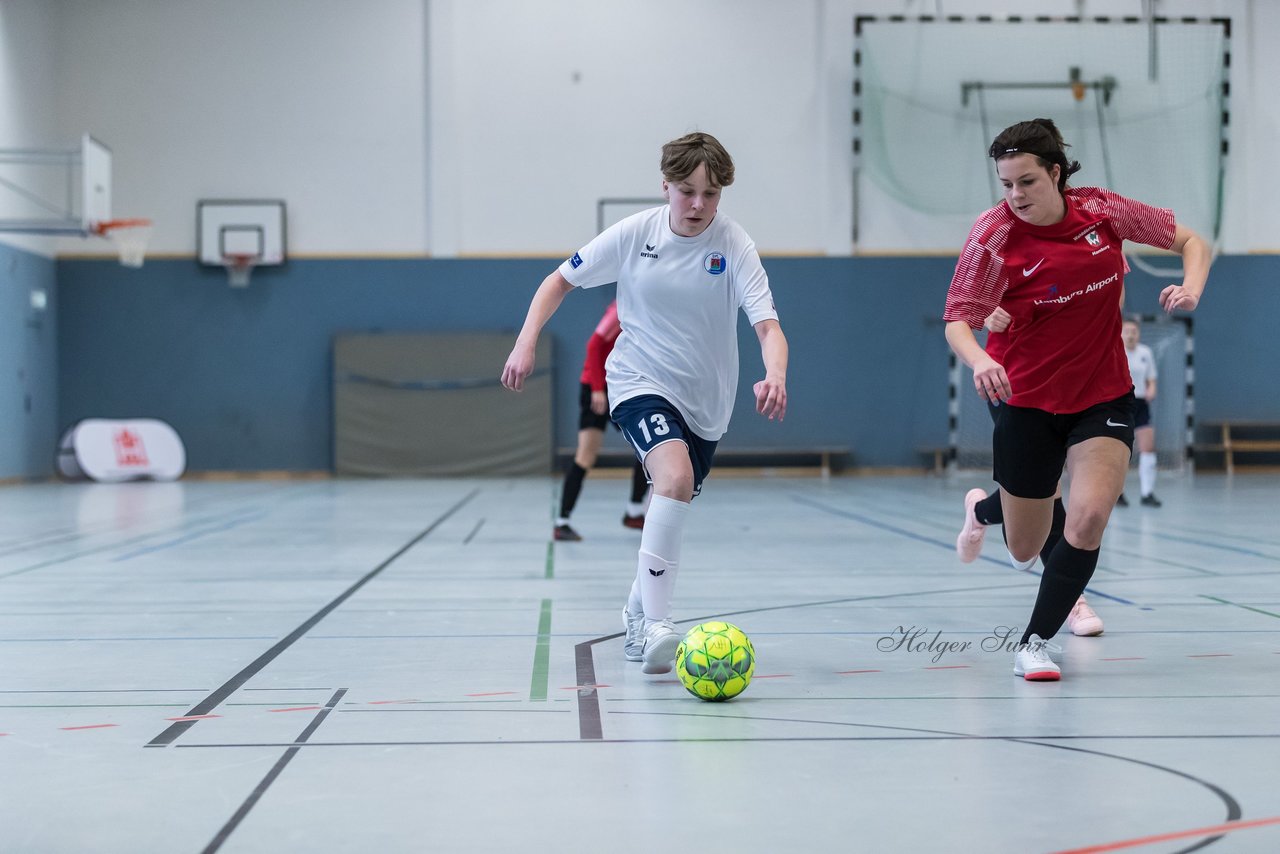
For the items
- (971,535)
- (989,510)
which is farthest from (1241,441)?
(989,510)

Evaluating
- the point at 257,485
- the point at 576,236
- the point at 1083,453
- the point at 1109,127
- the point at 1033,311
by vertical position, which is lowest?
the point at 257,485

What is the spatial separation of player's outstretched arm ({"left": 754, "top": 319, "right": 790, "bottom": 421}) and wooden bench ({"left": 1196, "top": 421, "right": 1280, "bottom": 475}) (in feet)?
57.5

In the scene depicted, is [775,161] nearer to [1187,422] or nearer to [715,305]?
[1187,422]

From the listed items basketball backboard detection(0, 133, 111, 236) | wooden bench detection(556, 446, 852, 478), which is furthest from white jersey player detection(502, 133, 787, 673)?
wooden bench detection(556, 446, 852, 478)

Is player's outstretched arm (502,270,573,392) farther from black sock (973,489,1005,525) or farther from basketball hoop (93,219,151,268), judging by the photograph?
basketball hoop (93,219,151,268)

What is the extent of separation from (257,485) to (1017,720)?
1583cm

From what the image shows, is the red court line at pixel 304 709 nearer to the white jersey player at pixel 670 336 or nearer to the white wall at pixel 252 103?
the white jersey player at pixel 670 336

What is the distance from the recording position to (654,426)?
165 inches

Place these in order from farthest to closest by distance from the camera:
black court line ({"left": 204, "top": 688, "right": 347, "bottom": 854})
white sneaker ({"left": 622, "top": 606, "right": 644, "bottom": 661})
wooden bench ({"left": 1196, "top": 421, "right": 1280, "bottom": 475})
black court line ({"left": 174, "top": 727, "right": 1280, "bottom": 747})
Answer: wooden bench ({"left": 1196, "top": 421, "right": 1280, "bottom": 475}) → white sneaker ({"left": 622, "top": 606, "right": 644, "bottom": 661}) → black court line ({"left": 174, "top": 727, "right": 1280, "bottom": 747}) → black court line ({"left": 204, "top": 688, "right": 347, "bottom": 854})

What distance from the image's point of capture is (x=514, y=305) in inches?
781

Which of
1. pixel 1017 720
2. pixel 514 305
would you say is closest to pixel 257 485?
pixel 514 305

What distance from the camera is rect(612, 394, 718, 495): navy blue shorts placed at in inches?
164

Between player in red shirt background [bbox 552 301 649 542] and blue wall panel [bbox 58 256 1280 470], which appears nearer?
player in red shirt background [bbox 552 301 649 542]

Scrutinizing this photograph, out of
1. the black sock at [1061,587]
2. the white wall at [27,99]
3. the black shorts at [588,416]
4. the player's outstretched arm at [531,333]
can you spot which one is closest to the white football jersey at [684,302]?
the player's outstretched arm at [531,333]
